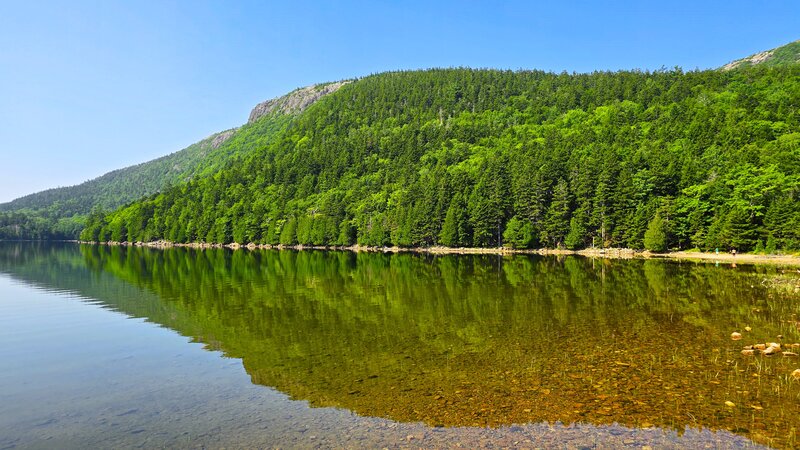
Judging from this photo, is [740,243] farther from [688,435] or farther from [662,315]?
[688,435]

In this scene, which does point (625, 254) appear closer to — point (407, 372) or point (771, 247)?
point (771, 247)

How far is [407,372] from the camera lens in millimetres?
17453

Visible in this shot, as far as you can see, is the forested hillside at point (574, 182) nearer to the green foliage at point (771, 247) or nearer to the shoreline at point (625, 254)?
the green foliage at point (771, 247)

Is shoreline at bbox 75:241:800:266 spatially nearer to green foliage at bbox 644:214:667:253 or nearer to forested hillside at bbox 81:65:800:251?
green foliage at bbox 644:214:667:253

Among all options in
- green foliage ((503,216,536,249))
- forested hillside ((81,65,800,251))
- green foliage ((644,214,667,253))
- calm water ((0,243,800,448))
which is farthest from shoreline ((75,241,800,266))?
calm water ((0,243,800,448))

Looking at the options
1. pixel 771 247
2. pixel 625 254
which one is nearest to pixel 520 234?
pixel 625 254

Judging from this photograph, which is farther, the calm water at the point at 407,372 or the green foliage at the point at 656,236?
the green foliage at the point at 656,236

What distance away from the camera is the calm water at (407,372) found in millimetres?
12344

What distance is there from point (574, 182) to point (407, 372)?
102 m

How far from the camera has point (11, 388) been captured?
57.1 ft

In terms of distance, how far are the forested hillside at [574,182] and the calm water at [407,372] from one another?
61272 mm

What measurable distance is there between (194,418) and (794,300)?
125 ft

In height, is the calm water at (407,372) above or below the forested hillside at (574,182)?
below

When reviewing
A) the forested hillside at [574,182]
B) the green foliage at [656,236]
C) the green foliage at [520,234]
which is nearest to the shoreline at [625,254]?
the green foliage at [656,236]
